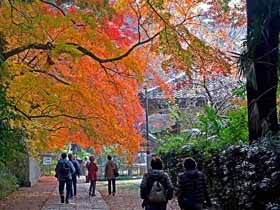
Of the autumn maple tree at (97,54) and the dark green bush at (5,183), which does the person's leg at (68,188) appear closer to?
the autumn maple tree at (97,54)

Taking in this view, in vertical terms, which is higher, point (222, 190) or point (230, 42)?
point (230, 42)

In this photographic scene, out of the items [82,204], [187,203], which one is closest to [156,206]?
[187,203]

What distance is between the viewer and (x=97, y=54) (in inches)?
699

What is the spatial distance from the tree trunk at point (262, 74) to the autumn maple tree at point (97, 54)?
2354mm

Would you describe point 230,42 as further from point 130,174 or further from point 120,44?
point 130,174

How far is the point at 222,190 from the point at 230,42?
15.8 meters

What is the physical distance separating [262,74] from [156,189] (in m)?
3.28

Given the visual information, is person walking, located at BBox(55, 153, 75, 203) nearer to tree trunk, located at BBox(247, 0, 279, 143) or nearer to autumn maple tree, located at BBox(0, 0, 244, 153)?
autumn maple tree, located at BBox(0, 0, 244, 153)

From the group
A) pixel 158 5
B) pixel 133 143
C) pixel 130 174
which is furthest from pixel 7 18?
pixel 130 174

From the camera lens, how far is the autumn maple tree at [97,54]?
14.6 m

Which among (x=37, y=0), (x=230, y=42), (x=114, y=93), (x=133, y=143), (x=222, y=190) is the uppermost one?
(x=230, y=42)

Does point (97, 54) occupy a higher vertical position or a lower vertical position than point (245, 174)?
higher

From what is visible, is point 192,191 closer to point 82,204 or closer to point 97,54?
point 82,204

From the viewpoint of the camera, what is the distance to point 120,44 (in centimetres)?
1908
